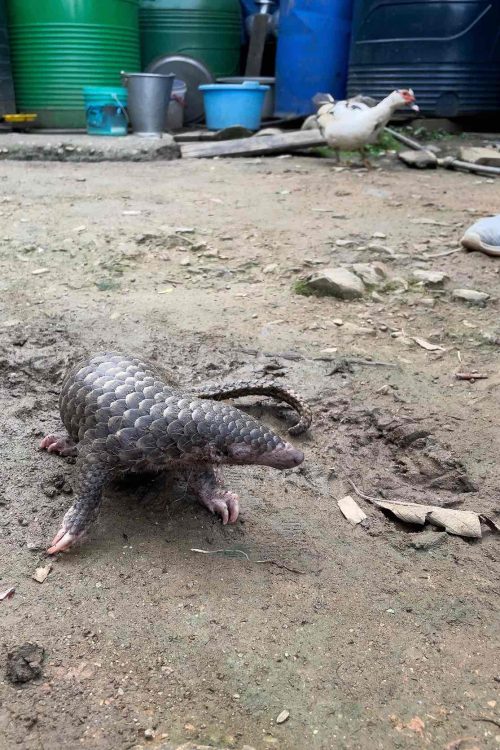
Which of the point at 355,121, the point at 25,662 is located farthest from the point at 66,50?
the point at 25,662

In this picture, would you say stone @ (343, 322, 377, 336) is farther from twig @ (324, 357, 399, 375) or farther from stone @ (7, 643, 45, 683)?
stone @ (7, 643, 45, 683)

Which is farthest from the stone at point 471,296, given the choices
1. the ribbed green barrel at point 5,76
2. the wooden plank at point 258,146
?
the ribbed green barrel at point 5,76

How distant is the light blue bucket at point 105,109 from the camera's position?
798 cm

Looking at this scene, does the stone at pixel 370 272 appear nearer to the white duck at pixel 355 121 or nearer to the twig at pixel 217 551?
the twig at pixel 217 551

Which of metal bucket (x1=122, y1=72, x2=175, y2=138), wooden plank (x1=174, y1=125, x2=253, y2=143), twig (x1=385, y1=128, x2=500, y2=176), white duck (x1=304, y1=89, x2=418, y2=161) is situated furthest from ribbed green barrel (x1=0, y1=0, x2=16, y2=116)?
twig (x1=385, y1=128, x2=500, y2=176)

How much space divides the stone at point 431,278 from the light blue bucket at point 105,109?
555 cm

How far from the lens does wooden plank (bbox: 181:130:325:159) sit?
7.66 metres

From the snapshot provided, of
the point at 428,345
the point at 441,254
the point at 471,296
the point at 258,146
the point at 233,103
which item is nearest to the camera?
the point at 428,345

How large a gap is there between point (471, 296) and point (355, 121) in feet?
12.6

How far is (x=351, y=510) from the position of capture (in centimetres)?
230

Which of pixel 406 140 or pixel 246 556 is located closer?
pixel 246 556

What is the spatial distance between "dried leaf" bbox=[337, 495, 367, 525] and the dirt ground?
45 millimetres

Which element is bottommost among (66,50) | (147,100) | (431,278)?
(431,278)

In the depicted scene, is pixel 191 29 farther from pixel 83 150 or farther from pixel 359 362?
pixel 359 362
